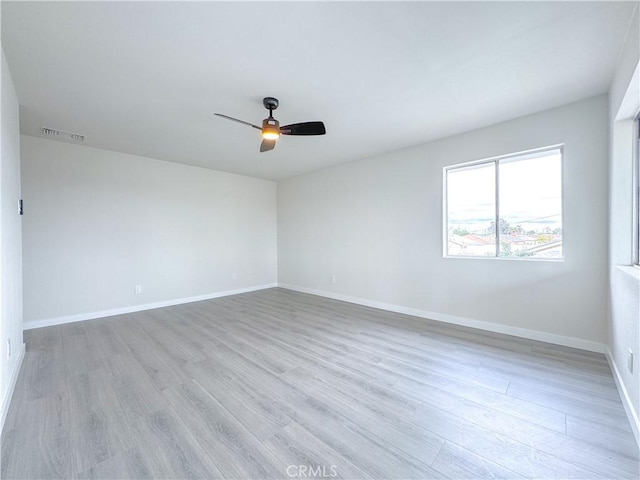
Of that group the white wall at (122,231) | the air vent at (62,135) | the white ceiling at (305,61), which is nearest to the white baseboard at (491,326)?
the white ceiling at (305,61)

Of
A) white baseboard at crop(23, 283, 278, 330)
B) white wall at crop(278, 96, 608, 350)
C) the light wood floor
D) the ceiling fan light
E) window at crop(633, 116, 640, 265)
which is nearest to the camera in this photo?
the light wood floor

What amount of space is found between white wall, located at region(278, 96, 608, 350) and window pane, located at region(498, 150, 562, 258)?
14 cm

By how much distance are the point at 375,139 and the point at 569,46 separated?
212 cm

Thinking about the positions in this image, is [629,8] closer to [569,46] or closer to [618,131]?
[569,46]

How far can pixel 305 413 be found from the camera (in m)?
1.82

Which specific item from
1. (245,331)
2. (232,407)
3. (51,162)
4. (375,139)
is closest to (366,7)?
(375,139)

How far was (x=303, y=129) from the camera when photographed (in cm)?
269

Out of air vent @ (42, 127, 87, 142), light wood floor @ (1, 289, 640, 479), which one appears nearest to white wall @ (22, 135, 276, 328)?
air vent @ (42, 127, 87, 142)

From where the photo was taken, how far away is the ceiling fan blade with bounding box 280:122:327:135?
8.61 ft

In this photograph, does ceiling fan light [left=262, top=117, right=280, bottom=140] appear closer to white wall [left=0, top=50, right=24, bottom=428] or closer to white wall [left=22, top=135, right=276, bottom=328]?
white wall [left=0, top=50, right=24, bottom=428]

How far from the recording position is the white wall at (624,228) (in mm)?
1697

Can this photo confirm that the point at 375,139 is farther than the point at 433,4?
Yes

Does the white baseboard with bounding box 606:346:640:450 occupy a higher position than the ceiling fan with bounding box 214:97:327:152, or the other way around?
the ceiling fan with bounding box 214:97:327:152

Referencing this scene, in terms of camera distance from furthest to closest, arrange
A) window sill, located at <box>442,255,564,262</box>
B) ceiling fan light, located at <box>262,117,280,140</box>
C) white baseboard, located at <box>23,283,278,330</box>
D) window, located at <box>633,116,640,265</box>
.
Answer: white baseboard, located at <box>23,283,278,330</box> → window sill, located at <box>442,255,564,262</box> → ceiling fan light, located at <box>262,117,280,140</box> → window, located at <box>633,116,640,265</box>
